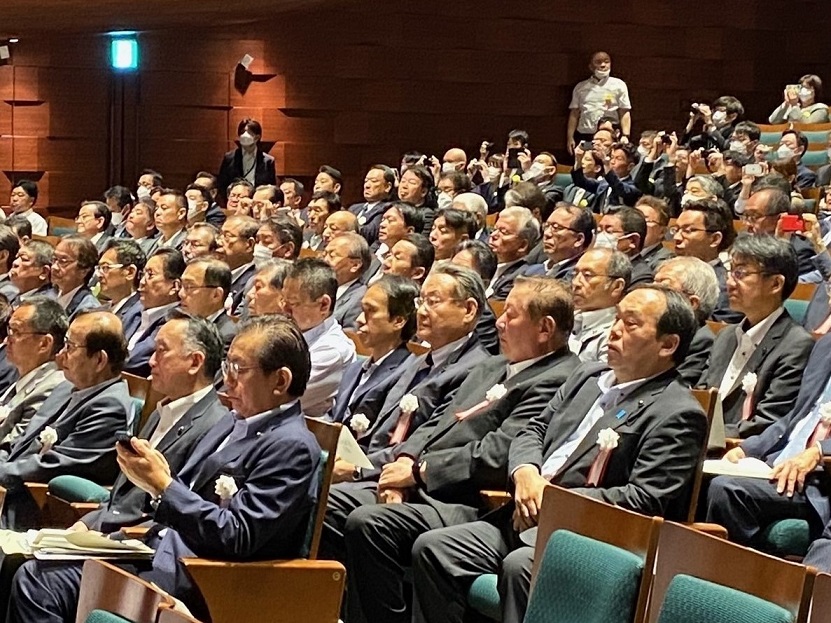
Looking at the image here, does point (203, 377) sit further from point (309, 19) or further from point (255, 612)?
point (309, 19)

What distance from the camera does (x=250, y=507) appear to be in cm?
258

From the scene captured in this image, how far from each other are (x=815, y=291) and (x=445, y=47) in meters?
6.62

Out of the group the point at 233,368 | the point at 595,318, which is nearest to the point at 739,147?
the point at 595,318

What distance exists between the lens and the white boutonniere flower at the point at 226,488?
2.62m

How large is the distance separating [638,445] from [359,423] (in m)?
0.94

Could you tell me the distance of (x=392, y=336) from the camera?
12.7 feet

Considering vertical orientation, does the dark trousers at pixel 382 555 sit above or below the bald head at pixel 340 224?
below

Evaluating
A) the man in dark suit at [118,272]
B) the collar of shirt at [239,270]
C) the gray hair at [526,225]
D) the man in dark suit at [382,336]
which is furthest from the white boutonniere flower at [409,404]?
the collar of shirt at [239,270]

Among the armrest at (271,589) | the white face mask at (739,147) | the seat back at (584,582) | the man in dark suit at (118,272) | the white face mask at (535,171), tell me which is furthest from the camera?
the white face mask at (535,171)

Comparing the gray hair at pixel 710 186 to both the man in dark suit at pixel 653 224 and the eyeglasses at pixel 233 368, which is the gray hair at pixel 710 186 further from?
the eyeglasses at pixel 233 368

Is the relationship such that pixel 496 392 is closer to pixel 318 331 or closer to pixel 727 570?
pixel 318 331

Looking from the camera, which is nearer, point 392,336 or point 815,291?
point 392,336

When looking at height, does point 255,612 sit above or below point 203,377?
below

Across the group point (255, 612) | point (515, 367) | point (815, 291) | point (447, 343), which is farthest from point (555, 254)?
point (255, 612)
